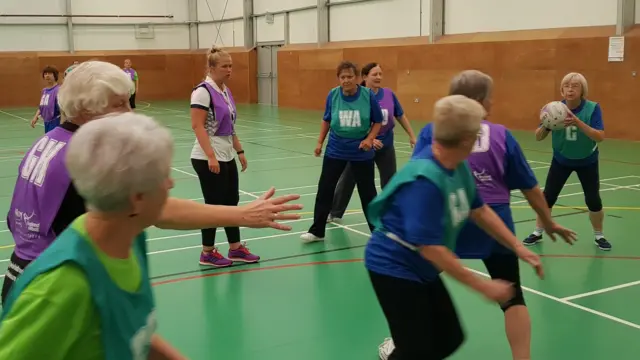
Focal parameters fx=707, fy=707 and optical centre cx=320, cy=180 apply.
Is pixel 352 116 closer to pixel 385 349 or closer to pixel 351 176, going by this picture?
pixel 351 176

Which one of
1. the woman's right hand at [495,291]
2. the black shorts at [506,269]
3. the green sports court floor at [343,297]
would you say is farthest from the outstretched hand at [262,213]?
the green sports court floor at [343,297]

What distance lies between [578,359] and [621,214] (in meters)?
4.64

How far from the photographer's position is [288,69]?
27938mm

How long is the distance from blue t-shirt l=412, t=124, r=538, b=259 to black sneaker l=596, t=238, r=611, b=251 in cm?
347

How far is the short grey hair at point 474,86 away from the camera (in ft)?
12.3

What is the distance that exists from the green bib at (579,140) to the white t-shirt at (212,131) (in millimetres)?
3185

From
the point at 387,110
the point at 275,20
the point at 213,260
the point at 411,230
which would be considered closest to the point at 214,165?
the point at 213,260

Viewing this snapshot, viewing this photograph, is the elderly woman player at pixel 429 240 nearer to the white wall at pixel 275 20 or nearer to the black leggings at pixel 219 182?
the black leggings at pixel 219 182

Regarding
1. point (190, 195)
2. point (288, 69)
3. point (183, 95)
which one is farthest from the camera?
point (183, 95)

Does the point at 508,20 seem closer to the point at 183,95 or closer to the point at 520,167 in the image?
the point at 520,167

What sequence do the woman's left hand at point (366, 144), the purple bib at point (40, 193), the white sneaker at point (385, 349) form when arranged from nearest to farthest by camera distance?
the purple bib at point (40, 193) < the white sneaker at point (385, 349) < the woman's left hand at point (366, 144)

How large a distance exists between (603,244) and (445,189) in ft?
15.2

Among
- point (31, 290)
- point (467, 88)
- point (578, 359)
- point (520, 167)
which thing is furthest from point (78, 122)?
point (578, 359)

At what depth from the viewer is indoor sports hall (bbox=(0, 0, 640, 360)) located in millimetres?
5051
